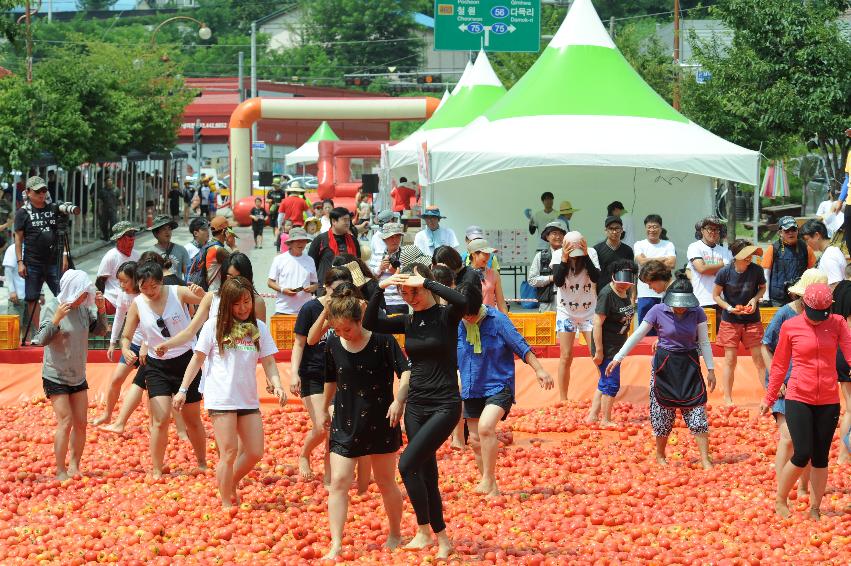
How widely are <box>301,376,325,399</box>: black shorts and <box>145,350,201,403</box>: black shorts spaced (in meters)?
0.80

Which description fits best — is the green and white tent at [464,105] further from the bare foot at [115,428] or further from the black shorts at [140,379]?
the black shorts at [140,379]

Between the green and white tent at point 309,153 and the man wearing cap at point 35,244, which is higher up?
the green and white tent at point 309,153

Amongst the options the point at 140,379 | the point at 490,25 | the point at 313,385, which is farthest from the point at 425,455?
the point at 490,25

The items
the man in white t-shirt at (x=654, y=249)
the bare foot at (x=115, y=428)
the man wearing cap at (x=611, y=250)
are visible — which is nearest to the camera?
the bare foot at (x=115, y=428)

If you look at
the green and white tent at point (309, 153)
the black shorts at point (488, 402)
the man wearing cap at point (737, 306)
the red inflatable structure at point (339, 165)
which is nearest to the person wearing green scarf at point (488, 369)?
the black shorts at point (488, 402)

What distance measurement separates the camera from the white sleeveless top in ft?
31.1

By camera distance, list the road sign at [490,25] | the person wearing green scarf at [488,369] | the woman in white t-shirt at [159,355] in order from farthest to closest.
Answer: the road sign at [490,25]
the woman in white t-shirt at [159,355]
the person wearing green scarf at [488,369]

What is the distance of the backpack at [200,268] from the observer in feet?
40.5

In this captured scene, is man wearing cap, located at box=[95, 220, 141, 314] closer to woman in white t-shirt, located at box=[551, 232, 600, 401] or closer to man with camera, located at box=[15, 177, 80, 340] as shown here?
man with camera, located at box=[15, 177, 80, 340]

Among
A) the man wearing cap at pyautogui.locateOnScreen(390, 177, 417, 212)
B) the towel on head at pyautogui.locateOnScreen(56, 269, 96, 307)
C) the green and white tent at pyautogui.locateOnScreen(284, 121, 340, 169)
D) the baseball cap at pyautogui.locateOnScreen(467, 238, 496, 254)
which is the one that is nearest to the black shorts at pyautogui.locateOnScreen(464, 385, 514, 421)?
the baseball cap at pyautogui.locateOnScreen(467, 238, 496, 254)

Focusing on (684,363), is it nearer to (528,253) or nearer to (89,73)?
(528,253)

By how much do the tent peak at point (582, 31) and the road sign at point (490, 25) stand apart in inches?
611

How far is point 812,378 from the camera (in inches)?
324

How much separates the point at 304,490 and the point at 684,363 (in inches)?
124
